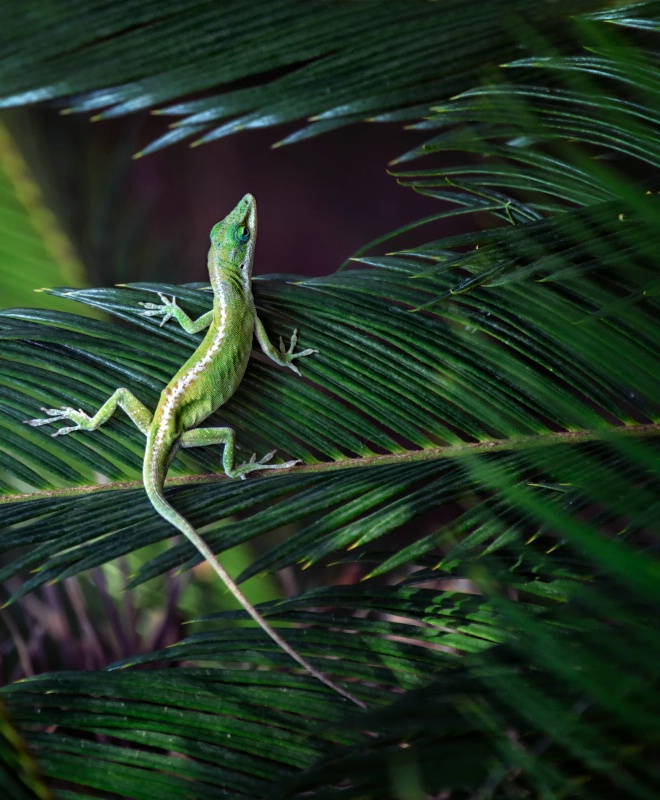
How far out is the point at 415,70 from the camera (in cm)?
173

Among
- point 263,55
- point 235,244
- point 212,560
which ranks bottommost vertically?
point 212,560

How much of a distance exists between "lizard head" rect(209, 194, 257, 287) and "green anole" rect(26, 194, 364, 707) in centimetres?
18

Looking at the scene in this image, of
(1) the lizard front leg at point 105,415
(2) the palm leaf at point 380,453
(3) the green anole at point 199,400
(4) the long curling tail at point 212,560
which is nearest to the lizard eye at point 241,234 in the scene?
(3) the green anole at point 199,400

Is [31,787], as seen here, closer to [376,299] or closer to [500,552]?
[500,552]

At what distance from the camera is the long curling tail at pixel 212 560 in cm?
113

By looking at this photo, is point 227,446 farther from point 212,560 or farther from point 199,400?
point 212,560

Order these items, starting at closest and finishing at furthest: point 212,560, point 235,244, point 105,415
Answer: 1. point 212,560
2. point 105,415
3. point 235,244

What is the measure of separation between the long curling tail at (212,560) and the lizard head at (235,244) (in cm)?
75

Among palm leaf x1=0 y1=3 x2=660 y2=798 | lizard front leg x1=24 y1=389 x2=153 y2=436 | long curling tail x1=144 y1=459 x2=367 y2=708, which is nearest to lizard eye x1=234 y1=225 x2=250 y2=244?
palm leaf x1=0 y1=3 x2=660 y2=798

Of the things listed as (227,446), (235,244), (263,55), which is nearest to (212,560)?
(227,446)

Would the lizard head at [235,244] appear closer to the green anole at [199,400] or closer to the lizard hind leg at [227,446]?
the green anole at [199,400]

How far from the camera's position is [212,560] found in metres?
1.36

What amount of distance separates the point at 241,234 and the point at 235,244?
0.04 meters

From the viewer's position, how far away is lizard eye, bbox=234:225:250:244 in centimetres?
212
